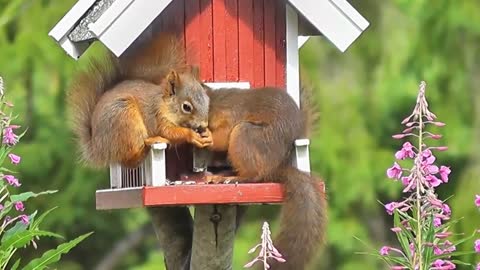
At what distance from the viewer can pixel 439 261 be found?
10.7 feet

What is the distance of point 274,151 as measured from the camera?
404cm

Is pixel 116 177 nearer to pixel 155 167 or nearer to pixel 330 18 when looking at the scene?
pixel 155 167

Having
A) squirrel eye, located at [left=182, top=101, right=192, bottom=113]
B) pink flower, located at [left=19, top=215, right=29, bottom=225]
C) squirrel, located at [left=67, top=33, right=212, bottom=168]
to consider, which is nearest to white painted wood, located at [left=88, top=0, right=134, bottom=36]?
squirrel, located at [left=67, top=33, right=212, bottom=168]

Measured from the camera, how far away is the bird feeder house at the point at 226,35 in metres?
4.12

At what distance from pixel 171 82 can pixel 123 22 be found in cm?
21

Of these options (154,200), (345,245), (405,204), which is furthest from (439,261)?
(345,245)

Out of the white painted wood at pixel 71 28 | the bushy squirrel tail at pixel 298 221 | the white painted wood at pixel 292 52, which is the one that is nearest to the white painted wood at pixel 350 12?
the white painted wood at pixel 292 52

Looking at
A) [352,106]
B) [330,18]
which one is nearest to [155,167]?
[330,18]

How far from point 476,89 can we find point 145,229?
328 centimetres

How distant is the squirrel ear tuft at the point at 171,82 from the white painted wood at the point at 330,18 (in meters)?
0.44

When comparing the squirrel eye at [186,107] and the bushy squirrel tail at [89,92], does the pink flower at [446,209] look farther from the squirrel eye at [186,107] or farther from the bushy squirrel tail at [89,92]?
Answer: the bushy squirrel tail at [89,92]

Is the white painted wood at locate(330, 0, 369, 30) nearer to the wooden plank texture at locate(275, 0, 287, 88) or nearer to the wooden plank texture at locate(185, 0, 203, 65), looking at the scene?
the wooden plank texture at locate(275, 0, 287, 88)

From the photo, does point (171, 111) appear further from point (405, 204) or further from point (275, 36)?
point (405, 204)

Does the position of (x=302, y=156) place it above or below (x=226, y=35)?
below
